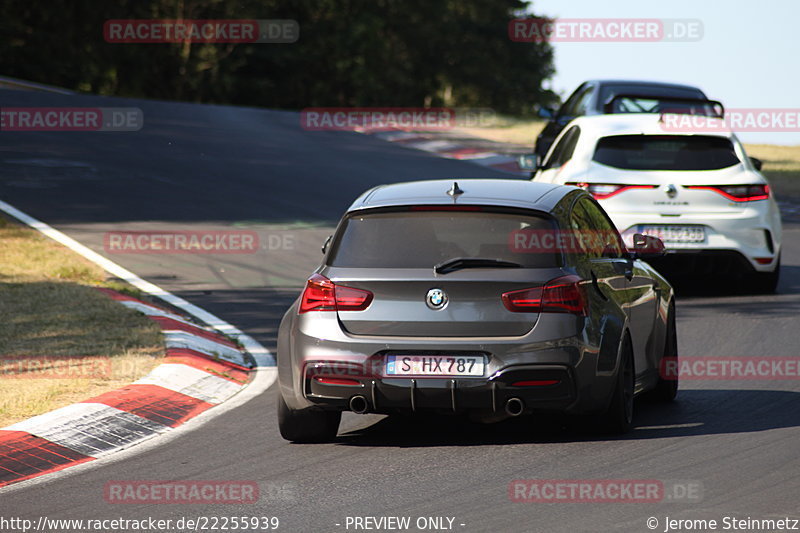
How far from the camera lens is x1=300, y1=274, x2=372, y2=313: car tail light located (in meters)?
7.72

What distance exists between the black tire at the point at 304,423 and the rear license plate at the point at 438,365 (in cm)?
70

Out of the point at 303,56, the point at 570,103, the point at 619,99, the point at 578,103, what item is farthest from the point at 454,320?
the point at 303,56

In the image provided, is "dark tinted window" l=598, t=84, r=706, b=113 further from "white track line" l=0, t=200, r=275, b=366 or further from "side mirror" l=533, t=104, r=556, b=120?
"white track line" l=0, t=200, r=275, b=366

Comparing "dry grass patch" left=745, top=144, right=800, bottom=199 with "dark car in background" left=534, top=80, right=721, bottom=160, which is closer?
"dark car in background" left=534, top=80, right=721, bottom=160

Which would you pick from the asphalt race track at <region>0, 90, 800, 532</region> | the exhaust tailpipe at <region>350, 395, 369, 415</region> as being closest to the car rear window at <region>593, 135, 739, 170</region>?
the asphalt race track at <region>0, 90, 800, 532</region>

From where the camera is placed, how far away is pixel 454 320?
7582mm

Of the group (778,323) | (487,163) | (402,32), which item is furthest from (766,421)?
(402,32)

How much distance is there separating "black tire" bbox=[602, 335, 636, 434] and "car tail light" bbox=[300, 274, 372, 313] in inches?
60.3

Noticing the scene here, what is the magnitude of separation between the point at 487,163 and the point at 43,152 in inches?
340

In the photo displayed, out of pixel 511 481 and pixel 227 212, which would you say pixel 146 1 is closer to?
pixel 227 212

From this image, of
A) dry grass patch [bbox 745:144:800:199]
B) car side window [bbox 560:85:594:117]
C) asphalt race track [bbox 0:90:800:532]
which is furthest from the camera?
dry grass patch [bbox 745:144:800:199]

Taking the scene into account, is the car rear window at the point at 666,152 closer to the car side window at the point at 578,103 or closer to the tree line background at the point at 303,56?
the car side window at the point at 578,103

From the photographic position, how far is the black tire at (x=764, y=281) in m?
14.6

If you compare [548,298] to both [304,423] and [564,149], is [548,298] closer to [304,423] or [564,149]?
[304,423]
